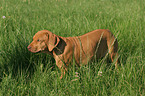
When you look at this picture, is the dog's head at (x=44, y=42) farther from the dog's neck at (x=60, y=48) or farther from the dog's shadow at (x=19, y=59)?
the dog's shadow at (x=19, y=59)

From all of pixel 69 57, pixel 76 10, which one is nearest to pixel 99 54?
pixel 69 57

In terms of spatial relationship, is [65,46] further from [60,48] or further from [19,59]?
[19,59]

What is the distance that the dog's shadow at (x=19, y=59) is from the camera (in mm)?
2385

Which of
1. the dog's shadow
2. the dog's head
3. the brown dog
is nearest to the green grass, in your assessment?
the dog's shadow

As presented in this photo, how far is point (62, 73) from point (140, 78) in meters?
1.03

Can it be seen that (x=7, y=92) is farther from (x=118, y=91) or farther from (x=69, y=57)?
(x=118, y=91)

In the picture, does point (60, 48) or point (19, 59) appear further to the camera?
point (19, 59)

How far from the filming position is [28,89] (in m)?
2.11

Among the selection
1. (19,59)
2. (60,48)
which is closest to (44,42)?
(60,48)

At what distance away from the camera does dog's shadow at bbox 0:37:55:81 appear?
2385mm

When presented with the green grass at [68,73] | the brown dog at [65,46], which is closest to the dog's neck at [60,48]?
the brown dog at [65,46]

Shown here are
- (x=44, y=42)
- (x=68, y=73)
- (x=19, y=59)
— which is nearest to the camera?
(x=44, y=42)

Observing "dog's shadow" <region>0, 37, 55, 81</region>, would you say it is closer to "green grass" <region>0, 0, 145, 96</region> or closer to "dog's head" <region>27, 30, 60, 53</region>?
"green grass" <region>0, 0, 145, 96</region>

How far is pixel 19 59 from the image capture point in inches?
102
